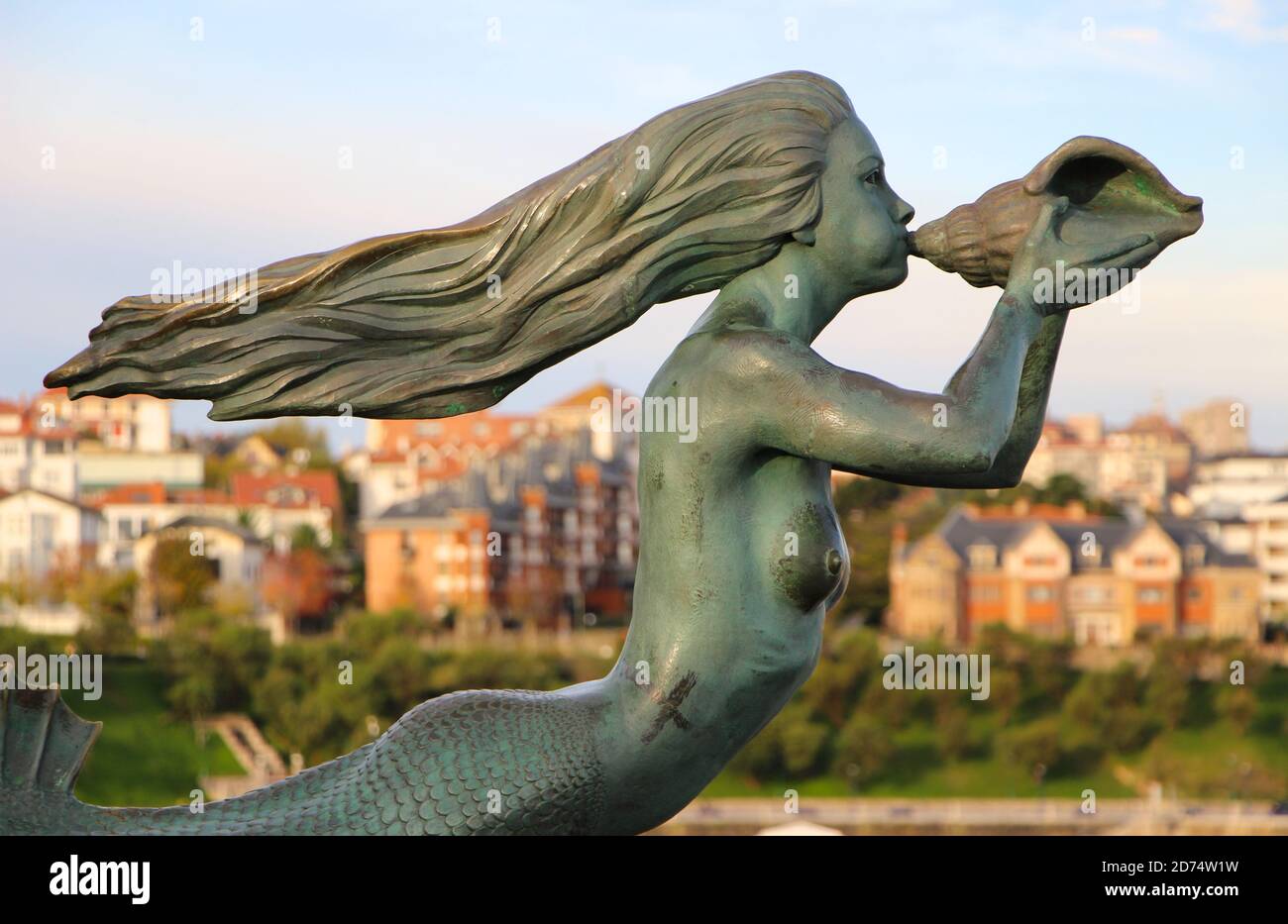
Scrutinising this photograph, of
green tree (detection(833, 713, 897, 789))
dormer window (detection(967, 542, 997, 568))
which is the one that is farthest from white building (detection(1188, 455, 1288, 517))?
green tree (detection(833, 713, 897, 789))

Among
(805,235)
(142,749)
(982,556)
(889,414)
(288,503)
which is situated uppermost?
(288,503)

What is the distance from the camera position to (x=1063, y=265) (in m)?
4.19

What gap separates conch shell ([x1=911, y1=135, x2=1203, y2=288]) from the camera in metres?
4.23

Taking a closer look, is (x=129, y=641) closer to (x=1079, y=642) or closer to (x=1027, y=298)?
(x=1079, y=642)

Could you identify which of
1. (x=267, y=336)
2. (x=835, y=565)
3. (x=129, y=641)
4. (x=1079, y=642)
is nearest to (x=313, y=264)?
(x=267, y=336)

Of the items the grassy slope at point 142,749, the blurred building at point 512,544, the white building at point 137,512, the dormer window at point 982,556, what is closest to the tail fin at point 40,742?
the grassy slope at point 142,749

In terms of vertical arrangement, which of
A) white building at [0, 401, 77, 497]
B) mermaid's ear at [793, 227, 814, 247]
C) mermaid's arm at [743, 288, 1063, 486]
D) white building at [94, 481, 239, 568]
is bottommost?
mermaid's arm at [743, 288, 1063, 486]

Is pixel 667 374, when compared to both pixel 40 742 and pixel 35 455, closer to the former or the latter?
pixel 40 742

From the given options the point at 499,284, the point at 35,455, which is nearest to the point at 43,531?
the point at 35,455

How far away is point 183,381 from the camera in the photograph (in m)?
4.28

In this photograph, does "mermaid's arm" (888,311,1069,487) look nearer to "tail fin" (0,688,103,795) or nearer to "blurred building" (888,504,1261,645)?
"tail fin" (0,688,103,795)

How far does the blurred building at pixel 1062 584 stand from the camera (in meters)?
66.1

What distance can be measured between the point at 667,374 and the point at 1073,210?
999 millimetres

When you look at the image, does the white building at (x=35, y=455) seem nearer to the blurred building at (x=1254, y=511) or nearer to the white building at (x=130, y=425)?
the white building at (x=130, y=425)
